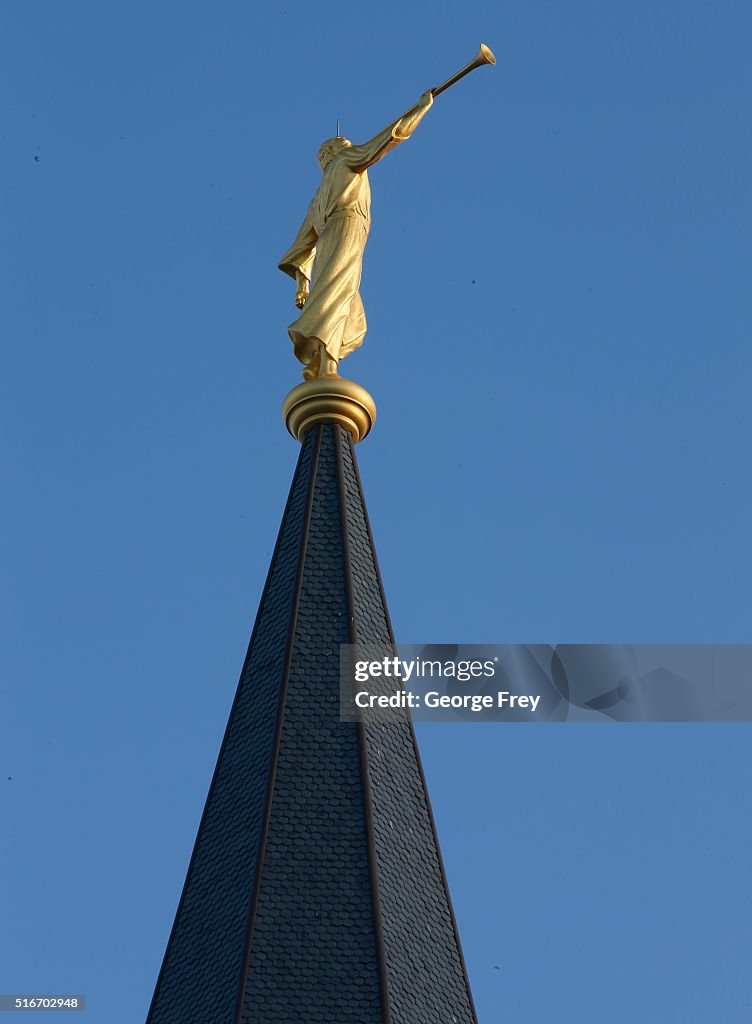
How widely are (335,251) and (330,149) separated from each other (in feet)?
4.59

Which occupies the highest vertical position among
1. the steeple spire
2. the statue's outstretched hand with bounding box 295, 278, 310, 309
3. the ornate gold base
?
the statue's outstretched hand with bounding box 295, 278, 310, 309

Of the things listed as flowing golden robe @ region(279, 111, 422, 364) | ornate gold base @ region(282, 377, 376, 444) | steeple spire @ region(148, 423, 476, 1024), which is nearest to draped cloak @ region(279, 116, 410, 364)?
flowing golden robe @ region(279, 111, 422, 364)

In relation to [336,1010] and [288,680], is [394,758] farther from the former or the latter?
[336,1010]

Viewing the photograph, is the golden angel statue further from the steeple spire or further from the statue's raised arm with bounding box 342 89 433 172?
the steeple spire

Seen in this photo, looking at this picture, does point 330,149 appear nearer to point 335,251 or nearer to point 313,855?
point 335,251

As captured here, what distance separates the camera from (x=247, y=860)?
22000mm

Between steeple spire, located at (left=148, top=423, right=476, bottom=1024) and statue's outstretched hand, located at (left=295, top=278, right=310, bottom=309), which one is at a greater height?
statue's outstretched hand, located at (left=295, top=278, right=310, bottom=309)

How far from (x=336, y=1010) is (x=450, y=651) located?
482 cm

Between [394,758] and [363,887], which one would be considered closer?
[363,887]

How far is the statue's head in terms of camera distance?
27969 millimetres

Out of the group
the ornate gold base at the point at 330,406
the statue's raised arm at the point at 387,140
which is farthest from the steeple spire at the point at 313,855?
the statue's raised arm at the point at 387,140

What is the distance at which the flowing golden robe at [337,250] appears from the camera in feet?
87.6

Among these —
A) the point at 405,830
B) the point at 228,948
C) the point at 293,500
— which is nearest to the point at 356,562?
the point at 293,500

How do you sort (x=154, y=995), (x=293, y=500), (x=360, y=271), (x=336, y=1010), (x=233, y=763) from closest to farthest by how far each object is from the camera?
(x=336, y=1010), (x=154, y=995), (x=233, y=763), (x=293, y=500), (x=360, y=271)
